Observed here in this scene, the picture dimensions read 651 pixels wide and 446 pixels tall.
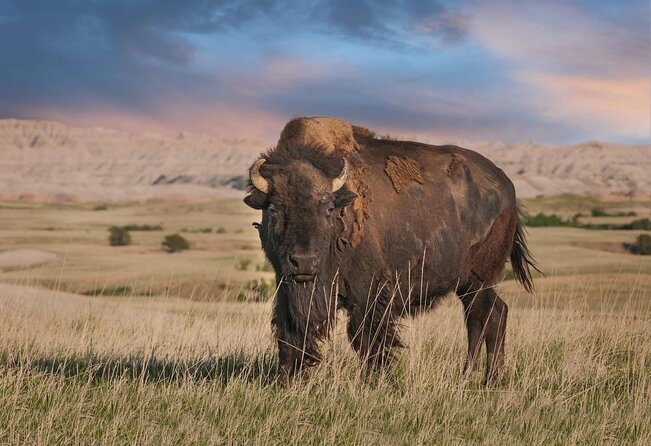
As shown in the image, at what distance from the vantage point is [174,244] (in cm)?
5434

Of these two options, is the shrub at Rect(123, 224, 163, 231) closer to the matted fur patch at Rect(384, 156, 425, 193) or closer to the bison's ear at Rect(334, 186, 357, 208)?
the matted fur patch at Rect(384, 156, 425, 193)

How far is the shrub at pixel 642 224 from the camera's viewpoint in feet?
192

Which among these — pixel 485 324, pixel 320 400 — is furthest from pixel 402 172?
pixel 320 400

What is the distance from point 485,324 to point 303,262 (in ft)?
10.6

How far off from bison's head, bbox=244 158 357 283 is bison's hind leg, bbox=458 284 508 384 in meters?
2.67

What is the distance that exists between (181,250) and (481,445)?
4779cm

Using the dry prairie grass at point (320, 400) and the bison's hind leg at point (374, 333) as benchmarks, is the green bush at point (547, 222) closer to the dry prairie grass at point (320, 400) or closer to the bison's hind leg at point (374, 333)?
the dry prairie grass at point (320, 400)

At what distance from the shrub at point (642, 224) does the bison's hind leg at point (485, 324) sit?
170ft

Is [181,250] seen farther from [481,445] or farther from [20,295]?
[481,445]

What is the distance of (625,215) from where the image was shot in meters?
73.6

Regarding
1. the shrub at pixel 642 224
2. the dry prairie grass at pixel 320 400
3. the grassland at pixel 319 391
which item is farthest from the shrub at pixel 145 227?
the dry prairie grass at pixel 320 400

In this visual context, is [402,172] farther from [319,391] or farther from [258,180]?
[319,391]

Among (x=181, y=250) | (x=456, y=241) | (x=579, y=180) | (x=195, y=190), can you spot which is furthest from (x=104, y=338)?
(x=579, y=180)

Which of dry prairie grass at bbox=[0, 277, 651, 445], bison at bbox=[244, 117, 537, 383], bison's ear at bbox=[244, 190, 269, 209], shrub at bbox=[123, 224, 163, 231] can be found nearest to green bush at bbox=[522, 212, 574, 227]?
shrub at bbox=[123, 224, 163, 231]
